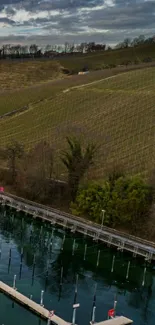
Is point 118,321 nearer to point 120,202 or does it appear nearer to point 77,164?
point 120,202

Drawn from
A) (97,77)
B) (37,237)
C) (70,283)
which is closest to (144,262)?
(70,283)

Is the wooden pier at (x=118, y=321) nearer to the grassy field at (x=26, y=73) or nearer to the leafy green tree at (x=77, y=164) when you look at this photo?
the leafy green tree at (x=77, y=164)

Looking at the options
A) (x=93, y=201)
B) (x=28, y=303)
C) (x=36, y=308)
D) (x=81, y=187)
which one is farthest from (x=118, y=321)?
(x=81, y=187)

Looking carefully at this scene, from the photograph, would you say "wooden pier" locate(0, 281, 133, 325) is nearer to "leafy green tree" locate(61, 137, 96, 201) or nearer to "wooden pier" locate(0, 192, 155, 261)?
"wooden pier" locate(0, 192, 155, 261)

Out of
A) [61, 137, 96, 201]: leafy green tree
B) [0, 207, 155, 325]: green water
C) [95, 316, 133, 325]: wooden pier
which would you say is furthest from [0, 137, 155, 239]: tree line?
[95, 316, 133, 325]: wooden pier

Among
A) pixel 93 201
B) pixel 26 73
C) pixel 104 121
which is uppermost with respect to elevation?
pixel 26 73

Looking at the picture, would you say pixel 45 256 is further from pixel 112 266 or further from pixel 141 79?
pixel 141 79
